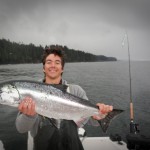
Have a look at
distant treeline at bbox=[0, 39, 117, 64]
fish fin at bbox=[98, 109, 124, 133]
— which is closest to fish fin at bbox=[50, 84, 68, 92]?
fish fin at bbox=[98, 109, 124, 133]

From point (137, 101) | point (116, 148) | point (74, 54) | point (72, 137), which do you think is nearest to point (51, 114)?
point (72, 137)

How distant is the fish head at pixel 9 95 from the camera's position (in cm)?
388

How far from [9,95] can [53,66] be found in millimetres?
1143

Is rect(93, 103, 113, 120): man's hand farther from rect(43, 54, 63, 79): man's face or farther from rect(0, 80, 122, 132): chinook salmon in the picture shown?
rect(43, 54, 63, 79): man's face

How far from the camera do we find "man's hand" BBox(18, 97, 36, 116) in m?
3.83

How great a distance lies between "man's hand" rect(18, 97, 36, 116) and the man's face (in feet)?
2.80

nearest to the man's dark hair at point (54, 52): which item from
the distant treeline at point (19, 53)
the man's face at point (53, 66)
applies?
the man's face at point (53, 66)

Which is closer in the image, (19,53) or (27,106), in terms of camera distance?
(27,106)

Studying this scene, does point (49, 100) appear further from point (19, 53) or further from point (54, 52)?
point (19, 53)

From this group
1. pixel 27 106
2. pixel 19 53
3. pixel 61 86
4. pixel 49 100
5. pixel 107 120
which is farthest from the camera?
pixel 19 53

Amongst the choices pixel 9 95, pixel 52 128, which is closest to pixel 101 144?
pixel 52 128

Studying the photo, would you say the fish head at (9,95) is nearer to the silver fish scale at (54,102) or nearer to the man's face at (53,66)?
the silver fish scale at (54,102)

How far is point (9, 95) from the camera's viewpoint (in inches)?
152

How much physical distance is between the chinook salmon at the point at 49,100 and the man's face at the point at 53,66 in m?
0.47
